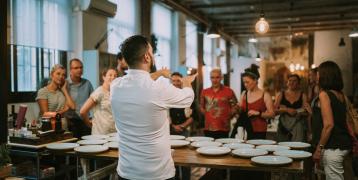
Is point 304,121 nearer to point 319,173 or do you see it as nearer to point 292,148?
point 319,173

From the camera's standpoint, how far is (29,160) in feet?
11.3

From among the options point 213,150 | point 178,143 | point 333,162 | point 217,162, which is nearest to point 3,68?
point 178,143

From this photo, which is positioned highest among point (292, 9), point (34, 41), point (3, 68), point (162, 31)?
point (292, 9)

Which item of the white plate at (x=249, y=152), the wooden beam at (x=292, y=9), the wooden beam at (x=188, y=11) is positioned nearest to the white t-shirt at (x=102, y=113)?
the white plate at (x=249, y=152)

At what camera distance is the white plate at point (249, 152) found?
8.25 ft

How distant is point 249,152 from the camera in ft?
8.47

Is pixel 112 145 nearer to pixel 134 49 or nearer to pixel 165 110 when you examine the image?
pixel 165 110

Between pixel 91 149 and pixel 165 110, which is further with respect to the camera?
pixel 91 149

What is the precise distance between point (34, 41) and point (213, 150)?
302cm

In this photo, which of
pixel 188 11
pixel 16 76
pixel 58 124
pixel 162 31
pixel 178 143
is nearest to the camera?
pixel 178 143

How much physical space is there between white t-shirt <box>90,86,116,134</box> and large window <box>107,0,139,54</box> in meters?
2.87

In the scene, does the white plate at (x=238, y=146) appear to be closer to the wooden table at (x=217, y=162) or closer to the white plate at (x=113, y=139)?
the wooden table at (x=217, y=162)

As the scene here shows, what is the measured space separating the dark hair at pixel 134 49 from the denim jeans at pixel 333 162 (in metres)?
1.90

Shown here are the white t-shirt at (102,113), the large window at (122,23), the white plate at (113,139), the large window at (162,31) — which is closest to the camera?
the white plate at (113,139)
